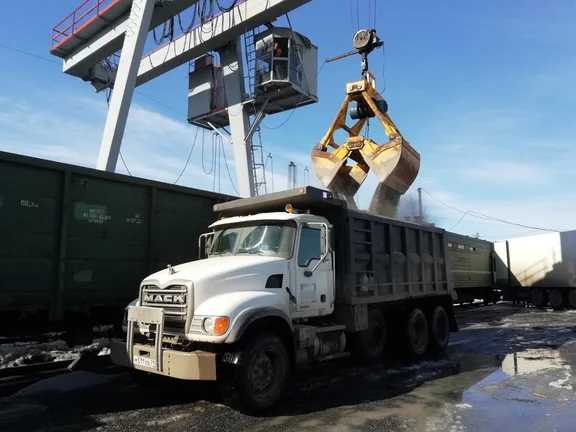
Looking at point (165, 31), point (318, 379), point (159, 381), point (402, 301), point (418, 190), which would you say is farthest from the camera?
point (418, 190)

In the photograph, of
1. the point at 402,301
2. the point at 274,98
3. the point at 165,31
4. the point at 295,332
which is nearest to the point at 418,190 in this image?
the point at 274,98

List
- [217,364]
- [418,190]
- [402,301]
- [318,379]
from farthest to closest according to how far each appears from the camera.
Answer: [418,190]
[402,301]
[318,379]
[217,364]

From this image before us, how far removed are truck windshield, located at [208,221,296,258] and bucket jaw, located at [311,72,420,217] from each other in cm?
333

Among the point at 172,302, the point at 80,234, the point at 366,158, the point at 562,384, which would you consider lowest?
the point at 562,384

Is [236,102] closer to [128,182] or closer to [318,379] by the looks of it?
[128,182]

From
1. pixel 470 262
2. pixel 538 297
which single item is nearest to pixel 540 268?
pixel 538 297

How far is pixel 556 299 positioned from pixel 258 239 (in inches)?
867

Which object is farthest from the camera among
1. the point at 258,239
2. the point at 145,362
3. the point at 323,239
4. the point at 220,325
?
the point at 323,239

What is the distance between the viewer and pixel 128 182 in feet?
24.7

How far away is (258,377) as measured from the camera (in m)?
5.38

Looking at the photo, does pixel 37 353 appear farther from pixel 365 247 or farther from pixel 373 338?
pixel 365 247

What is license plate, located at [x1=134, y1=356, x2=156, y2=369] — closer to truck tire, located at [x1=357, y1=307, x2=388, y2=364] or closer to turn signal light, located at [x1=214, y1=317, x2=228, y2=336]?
turn signal light, located at [x1=214, y1=317, x2=228, y2=336]

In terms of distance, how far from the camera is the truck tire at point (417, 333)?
8.80 m

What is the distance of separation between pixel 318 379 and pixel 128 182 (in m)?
4.39
